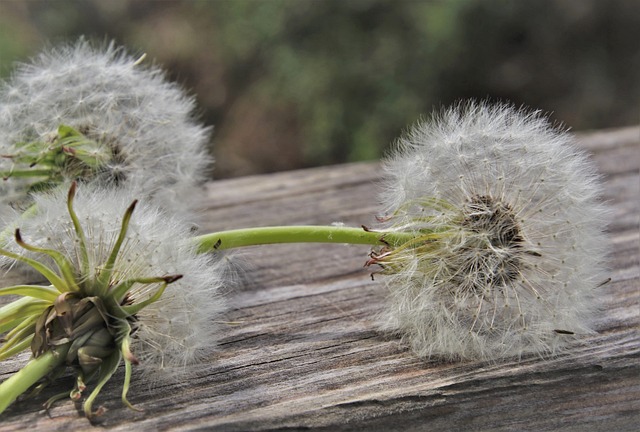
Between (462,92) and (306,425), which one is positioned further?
(462,92)

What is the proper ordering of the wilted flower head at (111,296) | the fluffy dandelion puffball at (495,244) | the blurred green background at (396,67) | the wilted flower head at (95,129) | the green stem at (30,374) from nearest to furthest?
the green stem at (30,374)
the wilted flower head at (111,296)
the fluffy dandelion puffball at (495,244)
the wilted flower head at (95,129)
the blurred green background at (396,67)

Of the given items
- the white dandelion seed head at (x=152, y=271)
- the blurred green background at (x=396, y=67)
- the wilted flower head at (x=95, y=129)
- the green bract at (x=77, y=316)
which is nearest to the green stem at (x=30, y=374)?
the green bract at (x=77, y=316)

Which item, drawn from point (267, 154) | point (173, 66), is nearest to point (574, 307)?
point (267, 154)

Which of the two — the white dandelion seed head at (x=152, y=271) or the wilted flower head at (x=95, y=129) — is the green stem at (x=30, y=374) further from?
the wilted flower head at (x=95, y=129)

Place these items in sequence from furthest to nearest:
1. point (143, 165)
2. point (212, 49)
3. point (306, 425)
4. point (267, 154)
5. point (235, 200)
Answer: point (212, 49), point (267, 154), point (235, 200), point (143, 165), point (306, 425)

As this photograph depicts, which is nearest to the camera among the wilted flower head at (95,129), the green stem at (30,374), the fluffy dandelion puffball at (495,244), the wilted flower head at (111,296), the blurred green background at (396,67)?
the green stem at (30,374)

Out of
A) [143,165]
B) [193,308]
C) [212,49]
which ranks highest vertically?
[212,49]

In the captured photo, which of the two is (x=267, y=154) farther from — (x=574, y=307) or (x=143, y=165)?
(x=574, y=307)

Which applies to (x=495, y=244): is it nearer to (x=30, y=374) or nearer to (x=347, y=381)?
(x=347, y=381)
